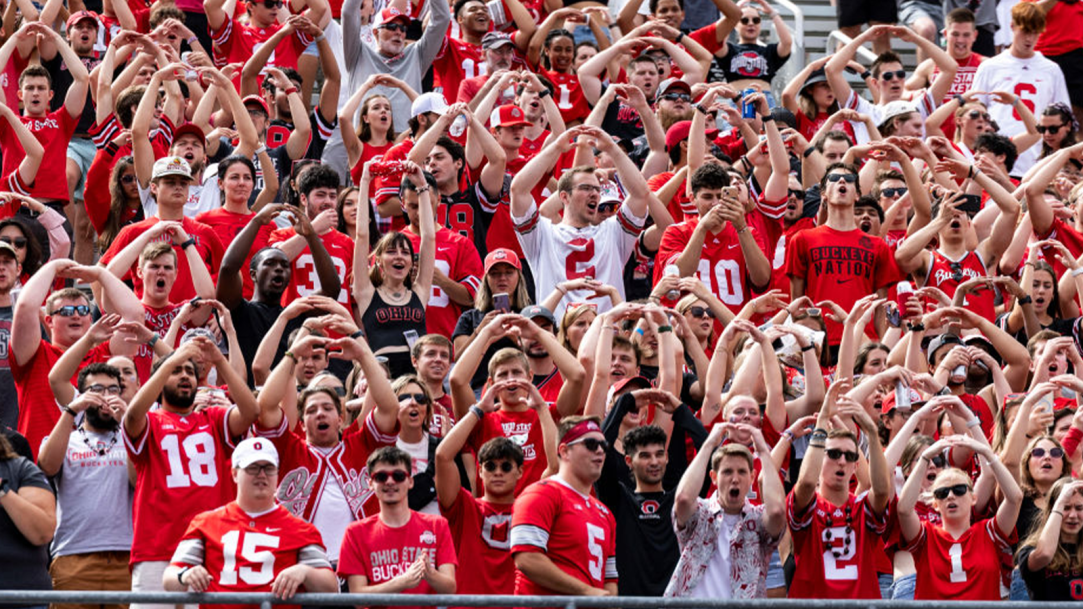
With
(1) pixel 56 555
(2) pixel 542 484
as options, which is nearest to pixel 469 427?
(2) pixel 542 484

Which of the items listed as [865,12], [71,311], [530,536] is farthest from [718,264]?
[865,12]

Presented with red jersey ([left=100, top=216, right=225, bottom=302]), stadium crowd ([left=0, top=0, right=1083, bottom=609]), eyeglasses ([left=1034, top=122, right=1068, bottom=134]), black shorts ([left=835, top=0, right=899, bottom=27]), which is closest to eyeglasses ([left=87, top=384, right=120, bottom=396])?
stadium crowd ([left=0, top=0, right=1083, bottom=609])

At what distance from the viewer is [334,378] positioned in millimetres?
10898

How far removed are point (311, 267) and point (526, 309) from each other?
1.73 metres

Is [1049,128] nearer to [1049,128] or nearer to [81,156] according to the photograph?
[1049,128]

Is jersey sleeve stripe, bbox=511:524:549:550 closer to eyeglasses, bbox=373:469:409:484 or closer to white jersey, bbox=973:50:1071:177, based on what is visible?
eyeglasses, bbox=373:469:409:484

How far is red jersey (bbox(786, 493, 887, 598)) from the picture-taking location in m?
10.3

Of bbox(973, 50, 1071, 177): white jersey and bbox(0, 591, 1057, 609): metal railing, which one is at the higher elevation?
bbox(973, 50, 1071, 177): white jersey

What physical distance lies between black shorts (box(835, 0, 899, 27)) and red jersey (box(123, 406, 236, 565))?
977 centimetres

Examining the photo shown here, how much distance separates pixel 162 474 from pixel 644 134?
7.01m

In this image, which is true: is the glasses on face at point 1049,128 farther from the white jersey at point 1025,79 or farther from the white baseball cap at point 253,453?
the white baseball cap at point 253,453

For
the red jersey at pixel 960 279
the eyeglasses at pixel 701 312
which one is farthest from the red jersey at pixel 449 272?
the red jersey at pixel 960 279

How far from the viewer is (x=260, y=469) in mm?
9484

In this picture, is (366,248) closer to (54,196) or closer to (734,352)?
(734,352)
